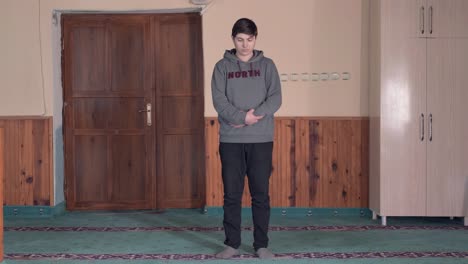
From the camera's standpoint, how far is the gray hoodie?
3670 mm

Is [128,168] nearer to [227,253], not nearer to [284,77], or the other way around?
[284,77]

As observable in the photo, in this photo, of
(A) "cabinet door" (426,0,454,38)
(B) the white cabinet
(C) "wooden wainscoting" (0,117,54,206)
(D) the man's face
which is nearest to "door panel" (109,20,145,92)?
(C) "wooden wainscoting" (0,117,54,206)

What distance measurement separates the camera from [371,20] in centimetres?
524

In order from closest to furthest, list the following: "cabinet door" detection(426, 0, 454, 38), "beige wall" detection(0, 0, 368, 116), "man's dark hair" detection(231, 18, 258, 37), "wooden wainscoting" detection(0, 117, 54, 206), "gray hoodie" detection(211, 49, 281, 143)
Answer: "man's dark hair" detection(231, 18, 258, 37) → "gray hoodie" detection(211, 49, 281, 143) → "cabinet door" detection(426, 0, 454, 38) → "beige wall" detection(0, 0, 368, 116) → "wooden wainscoting" detection(0, 117, 54, 206)

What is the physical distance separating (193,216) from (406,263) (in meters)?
2.17

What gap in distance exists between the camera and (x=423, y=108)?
487cm

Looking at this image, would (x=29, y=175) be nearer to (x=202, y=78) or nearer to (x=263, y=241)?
(x=202, y=78)

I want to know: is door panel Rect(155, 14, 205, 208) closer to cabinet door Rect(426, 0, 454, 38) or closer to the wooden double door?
the wooden double door

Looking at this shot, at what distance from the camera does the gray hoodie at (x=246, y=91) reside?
3.67 metres

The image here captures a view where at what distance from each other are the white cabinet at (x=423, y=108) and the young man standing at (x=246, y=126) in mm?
1481

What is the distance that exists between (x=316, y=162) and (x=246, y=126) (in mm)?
1837

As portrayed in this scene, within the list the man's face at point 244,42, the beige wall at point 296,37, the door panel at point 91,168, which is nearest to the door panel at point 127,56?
the beige wall at point 296,37

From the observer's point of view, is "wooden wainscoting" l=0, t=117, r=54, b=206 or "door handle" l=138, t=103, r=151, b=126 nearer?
"wooden wainscoting" l=0, t=117, r=54, b=206

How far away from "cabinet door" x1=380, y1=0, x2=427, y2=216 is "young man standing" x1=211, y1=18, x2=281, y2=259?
146 cm
